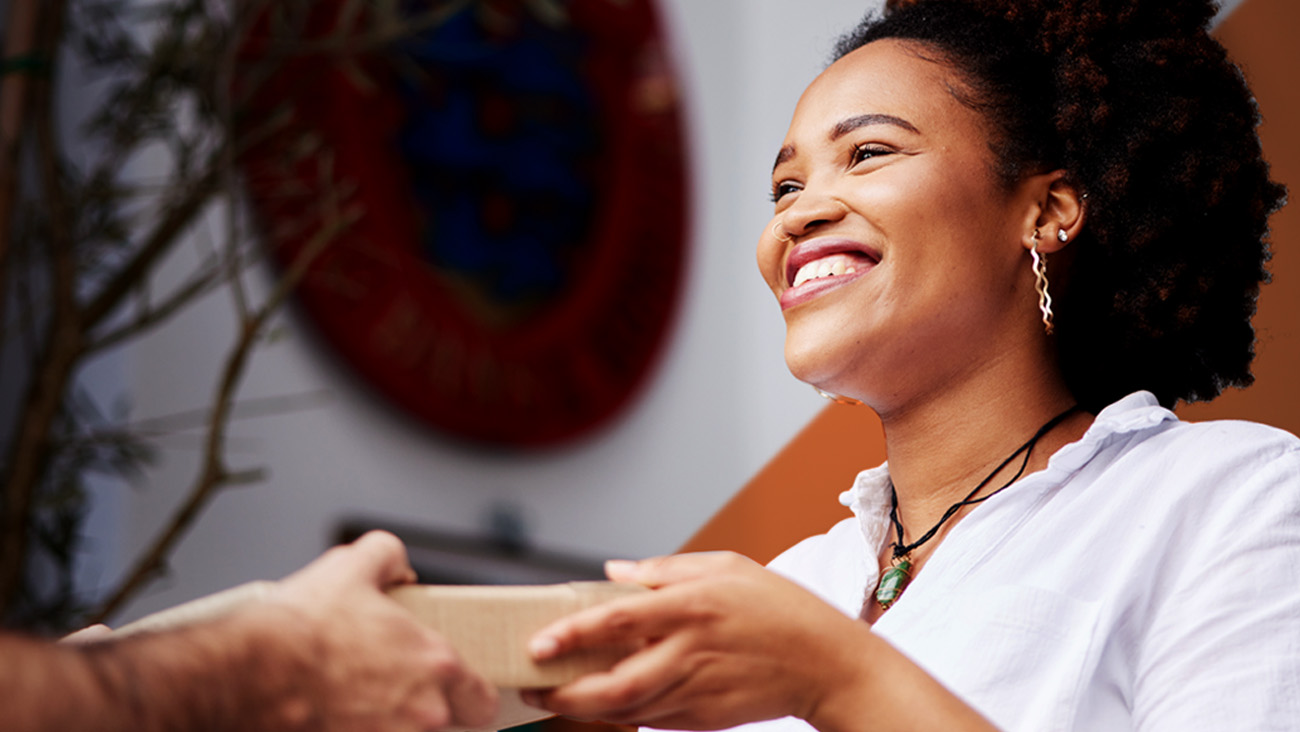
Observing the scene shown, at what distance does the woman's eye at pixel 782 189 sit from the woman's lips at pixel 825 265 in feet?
0.28

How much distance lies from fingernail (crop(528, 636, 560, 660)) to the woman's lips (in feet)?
1.34

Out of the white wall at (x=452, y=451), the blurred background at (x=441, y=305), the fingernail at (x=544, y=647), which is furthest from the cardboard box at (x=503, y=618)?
the white wall at (x=452, y=451)

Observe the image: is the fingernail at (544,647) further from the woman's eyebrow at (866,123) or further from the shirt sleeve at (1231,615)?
the woman's eyebrow at (866,123)

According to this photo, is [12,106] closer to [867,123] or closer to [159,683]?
[867,123]

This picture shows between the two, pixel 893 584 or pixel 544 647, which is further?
pixel 893 584

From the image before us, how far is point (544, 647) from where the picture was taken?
0.55 meters

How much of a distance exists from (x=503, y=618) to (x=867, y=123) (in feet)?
1.69

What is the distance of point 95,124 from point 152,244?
0.73 feet

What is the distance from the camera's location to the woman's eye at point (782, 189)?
100cm

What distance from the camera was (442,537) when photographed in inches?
78.0

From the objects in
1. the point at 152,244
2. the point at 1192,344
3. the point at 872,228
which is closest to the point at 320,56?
the point at 152,244

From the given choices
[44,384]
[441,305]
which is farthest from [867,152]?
[441,305]

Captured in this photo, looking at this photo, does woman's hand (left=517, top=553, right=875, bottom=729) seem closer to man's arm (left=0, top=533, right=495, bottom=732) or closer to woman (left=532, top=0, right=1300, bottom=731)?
man's arm (left=0, top=533, right=495, bottom=732)

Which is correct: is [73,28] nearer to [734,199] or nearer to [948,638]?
[734,199]
